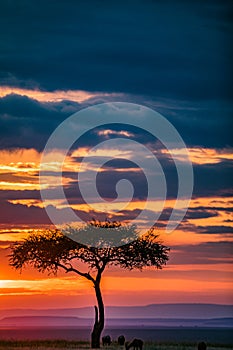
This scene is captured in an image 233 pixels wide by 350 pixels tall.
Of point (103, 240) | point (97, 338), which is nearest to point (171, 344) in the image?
point (97, 338)

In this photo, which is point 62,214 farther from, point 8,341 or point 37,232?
point 8,341

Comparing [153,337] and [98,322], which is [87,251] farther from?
[153,337]

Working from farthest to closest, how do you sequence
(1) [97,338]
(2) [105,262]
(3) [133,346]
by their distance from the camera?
1. (2) [105,262]
2. (1) [97,338]
3. (3) [133,346]

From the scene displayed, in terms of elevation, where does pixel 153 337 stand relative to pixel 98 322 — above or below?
above

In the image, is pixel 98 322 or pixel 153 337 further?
pixel 153 337

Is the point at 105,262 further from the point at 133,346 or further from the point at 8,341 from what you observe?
the point at 133,346

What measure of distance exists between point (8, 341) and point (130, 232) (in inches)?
339

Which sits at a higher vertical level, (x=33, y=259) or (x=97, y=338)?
(x=33, y=259)

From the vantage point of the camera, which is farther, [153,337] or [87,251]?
[153,337]

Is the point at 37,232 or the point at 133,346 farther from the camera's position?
the point at 37,232

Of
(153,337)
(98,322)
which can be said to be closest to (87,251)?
(98,322)

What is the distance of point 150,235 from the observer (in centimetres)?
4853

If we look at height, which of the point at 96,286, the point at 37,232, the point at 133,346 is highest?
the point at 37,232

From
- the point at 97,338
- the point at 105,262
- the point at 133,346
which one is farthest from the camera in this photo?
the point at 105,262
